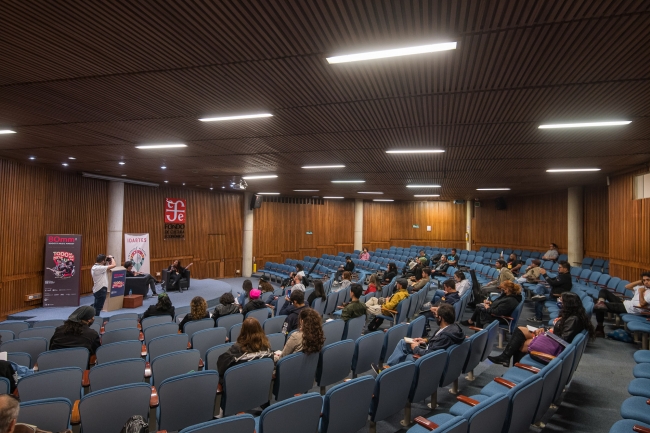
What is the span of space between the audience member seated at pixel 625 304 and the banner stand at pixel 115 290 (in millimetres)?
11706

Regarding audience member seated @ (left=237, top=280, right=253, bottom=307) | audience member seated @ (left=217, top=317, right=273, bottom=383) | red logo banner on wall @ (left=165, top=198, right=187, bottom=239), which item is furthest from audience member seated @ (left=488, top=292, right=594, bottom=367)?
red logo banner on wall @ (left=165, top=198, right=187, bottom=239)

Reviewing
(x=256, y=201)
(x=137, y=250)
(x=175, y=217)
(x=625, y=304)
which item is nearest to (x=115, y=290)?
(x=137, y=250)

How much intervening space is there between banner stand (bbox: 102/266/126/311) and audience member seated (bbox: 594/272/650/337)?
38.4 ft

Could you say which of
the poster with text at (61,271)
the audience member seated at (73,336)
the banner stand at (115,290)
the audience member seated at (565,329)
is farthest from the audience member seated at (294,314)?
the poster with text at (61,271)

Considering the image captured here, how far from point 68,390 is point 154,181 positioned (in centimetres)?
1219

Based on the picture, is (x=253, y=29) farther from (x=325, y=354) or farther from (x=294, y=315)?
(x=294, y=315)

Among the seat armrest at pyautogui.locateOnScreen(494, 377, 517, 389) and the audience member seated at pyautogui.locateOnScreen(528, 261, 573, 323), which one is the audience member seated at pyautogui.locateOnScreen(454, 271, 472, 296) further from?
the seat armrest at pyautogui.locateOnScreen(494, 377, 517, 389)

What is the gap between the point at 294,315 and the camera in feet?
19.7

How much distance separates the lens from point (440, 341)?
14.9 feet

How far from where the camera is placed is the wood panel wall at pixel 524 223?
1797 centimetres

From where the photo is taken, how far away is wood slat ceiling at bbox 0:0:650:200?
3.02 meters

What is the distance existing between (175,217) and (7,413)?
14.7 m

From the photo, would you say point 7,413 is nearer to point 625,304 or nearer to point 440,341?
point 440,341

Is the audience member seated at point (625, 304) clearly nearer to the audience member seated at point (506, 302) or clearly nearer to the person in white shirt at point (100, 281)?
the audience member seated at point (506, 302)
